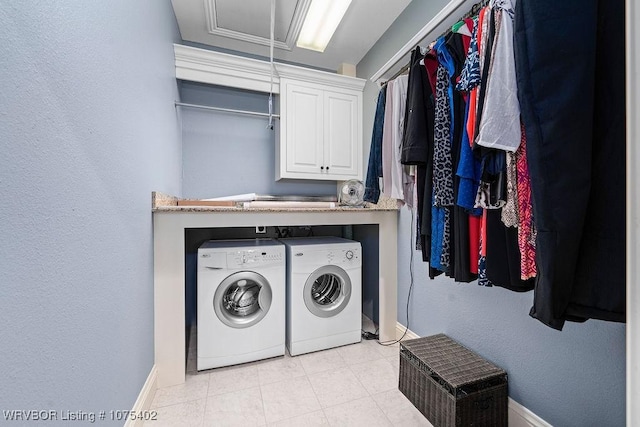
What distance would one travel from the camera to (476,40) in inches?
35.7

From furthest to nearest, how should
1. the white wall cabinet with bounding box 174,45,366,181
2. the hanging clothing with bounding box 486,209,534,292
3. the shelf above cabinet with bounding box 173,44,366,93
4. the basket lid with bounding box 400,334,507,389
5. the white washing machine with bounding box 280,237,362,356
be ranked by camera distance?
the white wall cabinet with bounding box 174,45,366,181 < the shelf above cabinet with bounding box 173,44,366,93 < the white washing machine with bounding box 280,237,362,356 < the basket lid with bounding box 400,334,507,389 < the hanging clothing with bounding box 486,209,534,292

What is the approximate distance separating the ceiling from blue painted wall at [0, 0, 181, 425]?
3.50 ft

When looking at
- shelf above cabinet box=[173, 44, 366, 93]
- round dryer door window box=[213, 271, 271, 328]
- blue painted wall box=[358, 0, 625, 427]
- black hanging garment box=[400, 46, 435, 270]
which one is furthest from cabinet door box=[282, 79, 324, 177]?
black hanging garment box=[400, 46, 435, 270]

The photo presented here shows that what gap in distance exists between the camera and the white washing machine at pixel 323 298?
1871mm

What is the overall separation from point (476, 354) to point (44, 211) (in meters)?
1.91

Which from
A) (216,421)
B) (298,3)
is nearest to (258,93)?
(298,3)

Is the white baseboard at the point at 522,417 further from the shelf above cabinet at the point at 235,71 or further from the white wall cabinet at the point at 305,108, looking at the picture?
the shelf above cabinet at the point at 235,71

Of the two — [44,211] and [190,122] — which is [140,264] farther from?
[190,122]

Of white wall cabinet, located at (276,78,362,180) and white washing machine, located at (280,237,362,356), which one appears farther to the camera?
white wall cabinet, located at (276,78,362,180)

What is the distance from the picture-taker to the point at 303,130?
8.14 feet

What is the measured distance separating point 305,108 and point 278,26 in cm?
71

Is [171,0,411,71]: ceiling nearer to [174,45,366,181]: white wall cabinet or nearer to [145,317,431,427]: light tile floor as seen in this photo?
[174,45,366,181]: white wall cabinet

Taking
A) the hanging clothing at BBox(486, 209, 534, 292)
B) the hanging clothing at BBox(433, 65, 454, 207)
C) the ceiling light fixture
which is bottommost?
Answer: the hanging clothing at BBox(486, 209, 534, 292)

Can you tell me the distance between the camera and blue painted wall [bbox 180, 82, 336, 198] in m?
2.52
